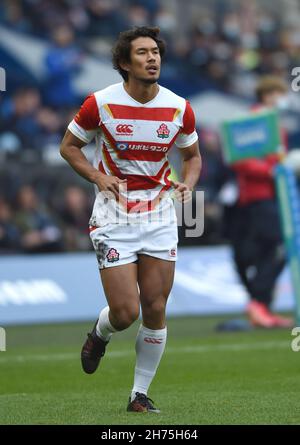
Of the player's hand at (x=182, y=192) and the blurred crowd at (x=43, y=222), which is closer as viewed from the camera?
the player's hand at (x=182, y=192)

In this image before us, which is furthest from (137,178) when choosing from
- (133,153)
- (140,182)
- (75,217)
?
(75,217)

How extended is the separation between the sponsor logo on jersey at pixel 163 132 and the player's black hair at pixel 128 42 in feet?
1.32

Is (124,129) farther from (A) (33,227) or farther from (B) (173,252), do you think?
(A) (33,227)

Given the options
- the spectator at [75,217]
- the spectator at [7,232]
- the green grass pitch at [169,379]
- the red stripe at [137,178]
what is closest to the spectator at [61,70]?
the spectator at [75,217]

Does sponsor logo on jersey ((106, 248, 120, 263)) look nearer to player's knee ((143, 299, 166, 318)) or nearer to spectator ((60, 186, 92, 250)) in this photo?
player's knee ((143, 299, 166, 318))

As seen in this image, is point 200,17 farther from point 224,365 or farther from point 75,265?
point 224,365

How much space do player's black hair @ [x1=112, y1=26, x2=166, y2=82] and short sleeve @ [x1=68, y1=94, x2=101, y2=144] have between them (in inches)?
11.9

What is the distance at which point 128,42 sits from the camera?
7.71 meters

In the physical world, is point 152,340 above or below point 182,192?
below

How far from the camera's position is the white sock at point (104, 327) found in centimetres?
778

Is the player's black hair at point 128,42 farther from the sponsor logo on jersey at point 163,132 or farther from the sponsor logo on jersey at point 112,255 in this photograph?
the sponsor logo on jersey at point 112,255

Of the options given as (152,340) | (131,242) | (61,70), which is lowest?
(61,70)

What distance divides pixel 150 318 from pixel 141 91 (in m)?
1.45

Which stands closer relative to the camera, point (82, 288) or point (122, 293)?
point (122, 293)
